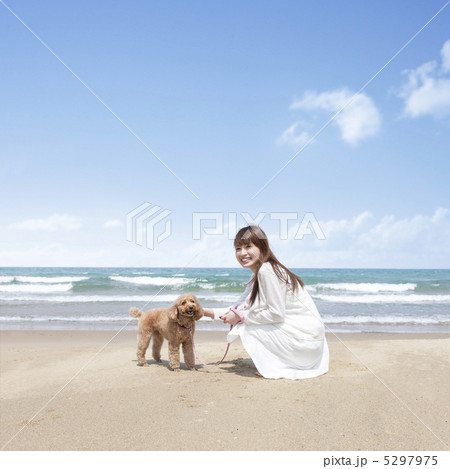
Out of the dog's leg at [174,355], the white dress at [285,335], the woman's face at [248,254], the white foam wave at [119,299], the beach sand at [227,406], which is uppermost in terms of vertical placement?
the woman's face at [248,254]

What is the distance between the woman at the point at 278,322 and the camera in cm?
444

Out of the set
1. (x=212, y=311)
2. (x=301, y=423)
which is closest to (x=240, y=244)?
(x=212, y=311)

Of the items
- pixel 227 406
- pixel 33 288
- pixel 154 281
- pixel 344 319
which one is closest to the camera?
pixel 227 406

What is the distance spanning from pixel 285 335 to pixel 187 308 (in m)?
1.24

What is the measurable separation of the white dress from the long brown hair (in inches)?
2.7

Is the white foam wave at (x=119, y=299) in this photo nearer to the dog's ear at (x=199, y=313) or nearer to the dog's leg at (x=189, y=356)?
the dog's leg at (x=189, y=356)

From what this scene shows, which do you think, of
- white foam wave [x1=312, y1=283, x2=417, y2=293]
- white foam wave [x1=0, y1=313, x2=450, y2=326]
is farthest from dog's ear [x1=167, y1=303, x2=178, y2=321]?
white foam wave [x1=312, y1=283, x2=417, y2=293]

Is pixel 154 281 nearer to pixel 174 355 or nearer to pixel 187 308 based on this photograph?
pixel 174 355

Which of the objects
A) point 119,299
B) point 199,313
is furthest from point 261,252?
point 119,299

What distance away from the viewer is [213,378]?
4738 millimetres

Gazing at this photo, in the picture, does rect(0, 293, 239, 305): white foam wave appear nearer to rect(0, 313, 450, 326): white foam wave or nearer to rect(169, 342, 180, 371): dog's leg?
rect(0, 313, 450, 326): white foam wave

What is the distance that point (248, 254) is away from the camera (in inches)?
179

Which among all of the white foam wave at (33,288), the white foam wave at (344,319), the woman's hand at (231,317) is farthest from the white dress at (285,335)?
the white foam wave at (33,288)

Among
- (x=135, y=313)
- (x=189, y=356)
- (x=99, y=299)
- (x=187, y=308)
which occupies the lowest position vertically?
(x=99, y=299)
